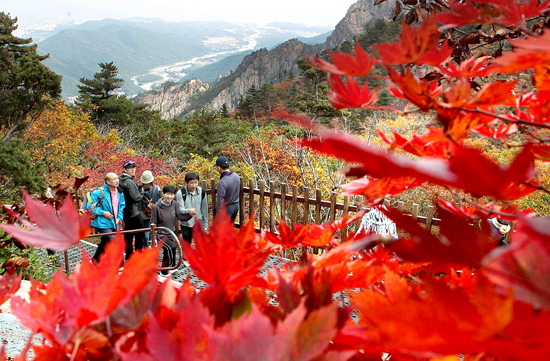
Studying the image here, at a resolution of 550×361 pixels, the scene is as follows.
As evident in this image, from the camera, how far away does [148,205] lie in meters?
3.89

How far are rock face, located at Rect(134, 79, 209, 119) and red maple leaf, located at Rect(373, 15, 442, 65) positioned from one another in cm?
6173

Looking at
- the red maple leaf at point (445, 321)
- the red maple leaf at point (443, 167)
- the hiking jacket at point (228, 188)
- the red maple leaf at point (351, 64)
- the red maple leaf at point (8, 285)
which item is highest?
the red maple leaf at point (351, 64)

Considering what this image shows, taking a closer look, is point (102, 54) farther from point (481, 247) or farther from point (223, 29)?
point (481, 247)

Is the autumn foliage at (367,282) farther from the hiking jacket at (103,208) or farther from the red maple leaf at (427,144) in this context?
the hiking jacket at (103,208)

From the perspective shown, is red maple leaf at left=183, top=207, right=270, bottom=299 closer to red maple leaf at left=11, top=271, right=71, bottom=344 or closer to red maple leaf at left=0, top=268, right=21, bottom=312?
red maple leaf at left=11, top=271, right=71, bottom=344

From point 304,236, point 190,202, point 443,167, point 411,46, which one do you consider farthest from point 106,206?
point 443,167

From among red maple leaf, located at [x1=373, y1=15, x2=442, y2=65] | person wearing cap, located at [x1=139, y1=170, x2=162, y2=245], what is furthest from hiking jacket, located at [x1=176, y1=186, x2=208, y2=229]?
red maple leaf, located at [x1=373, y1=15, x2=442, y2=65]

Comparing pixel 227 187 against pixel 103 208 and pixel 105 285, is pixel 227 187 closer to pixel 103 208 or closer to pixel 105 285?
pixel 103 208

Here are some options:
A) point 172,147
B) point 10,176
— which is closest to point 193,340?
point 10,176

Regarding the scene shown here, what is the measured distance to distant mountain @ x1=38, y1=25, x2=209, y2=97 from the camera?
366 feet

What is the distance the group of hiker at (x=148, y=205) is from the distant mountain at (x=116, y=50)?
107073 millimetres

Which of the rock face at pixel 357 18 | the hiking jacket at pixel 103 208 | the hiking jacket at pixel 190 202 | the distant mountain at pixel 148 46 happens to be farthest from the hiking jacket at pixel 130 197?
the distant mountain at pixel 148 46

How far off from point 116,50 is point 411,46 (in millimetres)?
150068

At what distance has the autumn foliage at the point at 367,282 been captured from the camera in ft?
0.65
